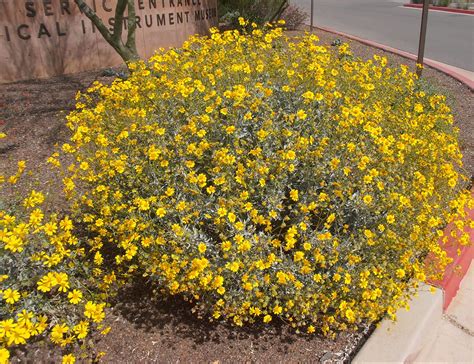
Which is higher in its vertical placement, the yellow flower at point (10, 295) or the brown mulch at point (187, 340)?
the yellow flower at point (10, 295)

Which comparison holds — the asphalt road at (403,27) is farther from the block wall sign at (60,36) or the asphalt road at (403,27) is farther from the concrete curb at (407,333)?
the concrete curb at (407,333)

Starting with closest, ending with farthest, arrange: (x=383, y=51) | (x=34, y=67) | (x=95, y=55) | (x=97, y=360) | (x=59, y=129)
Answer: (x=97, y=360), (x=59, y=129), (x=34, y=67), (x=95, y=55), (x=383, y=51)

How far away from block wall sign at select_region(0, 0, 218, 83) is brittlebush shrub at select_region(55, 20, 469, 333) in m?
4.11

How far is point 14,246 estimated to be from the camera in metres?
2.27

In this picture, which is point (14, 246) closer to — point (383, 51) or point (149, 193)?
point (149, 193)

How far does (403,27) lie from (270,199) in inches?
614

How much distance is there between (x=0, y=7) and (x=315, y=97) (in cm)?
543

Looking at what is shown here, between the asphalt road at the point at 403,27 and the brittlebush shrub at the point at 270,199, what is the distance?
824cm

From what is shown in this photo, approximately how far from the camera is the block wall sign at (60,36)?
6.81m

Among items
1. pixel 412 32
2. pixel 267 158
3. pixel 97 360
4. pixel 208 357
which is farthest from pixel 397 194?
pixel 412 32

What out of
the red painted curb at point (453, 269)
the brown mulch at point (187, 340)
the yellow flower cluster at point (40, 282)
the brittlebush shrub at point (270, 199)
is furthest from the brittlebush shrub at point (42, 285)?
the red painted curb at point (453, 269)

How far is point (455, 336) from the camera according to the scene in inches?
121

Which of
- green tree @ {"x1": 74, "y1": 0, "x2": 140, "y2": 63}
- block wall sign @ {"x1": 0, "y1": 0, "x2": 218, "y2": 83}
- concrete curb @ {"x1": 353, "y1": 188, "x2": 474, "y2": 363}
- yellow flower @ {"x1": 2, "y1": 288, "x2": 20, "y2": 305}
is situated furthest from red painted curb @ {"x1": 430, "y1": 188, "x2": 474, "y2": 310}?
block wall sign @ {"x1": 0, "y1": 0, "x2": 218, "y2": 83}

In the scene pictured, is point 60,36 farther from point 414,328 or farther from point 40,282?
point 414,328
